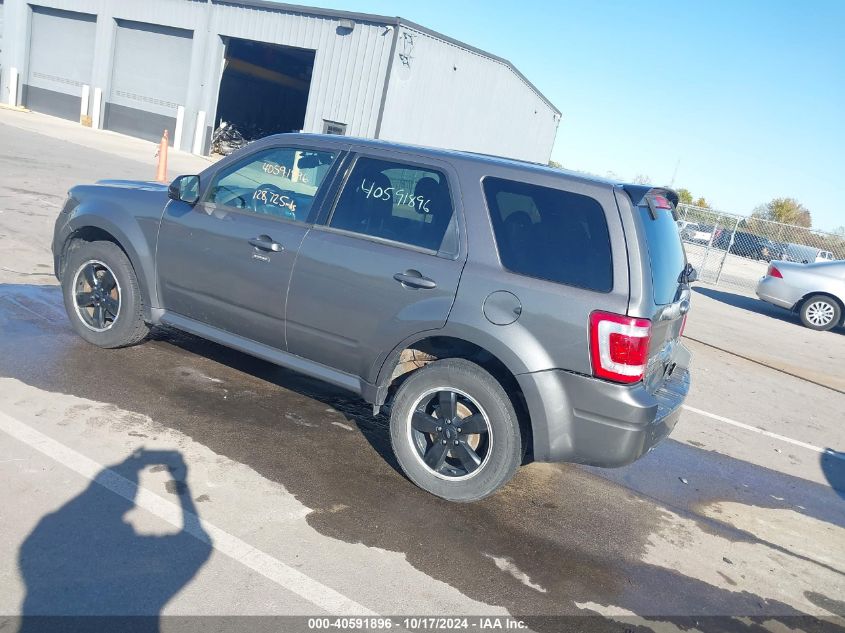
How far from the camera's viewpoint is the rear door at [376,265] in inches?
160

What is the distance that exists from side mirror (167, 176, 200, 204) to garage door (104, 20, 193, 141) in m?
25.2

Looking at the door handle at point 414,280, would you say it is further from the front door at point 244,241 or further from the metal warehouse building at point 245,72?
the metal warehouse building at point 245,72

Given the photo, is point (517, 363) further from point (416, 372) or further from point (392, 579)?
point (392, 579)

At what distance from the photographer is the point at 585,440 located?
3742 millimetres

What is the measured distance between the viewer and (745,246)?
25.6m

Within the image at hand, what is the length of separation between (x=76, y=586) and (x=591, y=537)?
2611 mm

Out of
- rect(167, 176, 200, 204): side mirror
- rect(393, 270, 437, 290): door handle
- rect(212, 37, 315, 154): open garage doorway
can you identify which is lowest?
rect(393, 270, 437, 290): door handle

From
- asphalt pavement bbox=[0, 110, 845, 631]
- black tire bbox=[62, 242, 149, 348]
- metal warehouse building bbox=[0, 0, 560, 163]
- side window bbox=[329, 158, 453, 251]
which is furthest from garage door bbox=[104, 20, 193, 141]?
side window bbox=[329, 158, 453, 251]

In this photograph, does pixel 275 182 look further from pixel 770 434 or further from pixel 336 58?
pixel 336 58

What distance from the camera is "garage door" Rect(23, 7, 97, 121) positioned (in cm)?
2988

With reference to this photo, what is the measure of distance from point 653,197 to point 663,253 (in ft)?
1.06

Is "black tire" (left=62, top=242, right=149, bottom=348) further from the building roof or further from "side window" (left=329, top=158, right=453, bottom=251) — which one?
the building roof

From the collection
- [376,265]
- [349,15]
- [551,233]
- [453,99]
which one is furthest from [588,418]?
[453,99]

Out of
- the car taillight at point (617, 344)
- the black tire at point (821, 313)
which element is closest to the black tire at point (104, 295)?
the car taillight at point (617, 344)
